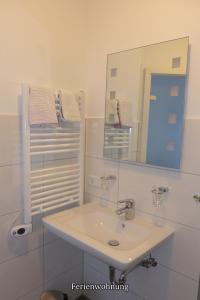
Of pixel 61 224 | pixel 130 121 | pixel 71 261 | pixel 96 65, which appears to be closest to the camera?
pixel 61 224

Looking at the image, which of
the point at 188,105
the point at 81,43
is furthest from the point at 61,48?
the point at 188,105

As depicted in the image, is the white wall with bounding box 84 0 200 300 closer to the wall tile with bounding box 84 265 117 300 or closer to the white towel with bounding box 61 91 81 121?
the wall tile with bounding box 84 265 117 300

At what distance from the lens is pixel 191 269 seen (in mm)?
1299

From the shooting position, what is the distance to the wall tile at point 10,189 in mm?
1359

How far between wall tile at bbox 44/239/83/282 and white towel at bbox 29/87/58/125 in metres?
0.88

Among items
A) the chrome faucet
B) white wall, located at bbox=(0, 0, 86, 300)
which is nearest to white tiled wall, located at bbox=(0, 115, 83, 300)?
white wall, located at bbox=(0, 0, 86, 300)

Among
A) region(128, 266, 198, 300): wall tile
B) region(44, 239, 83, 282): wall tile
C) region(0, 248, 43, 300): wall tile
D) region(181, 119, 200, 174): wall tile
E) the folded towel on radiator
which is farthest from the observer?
region(44, 239, 83, 282): wall tile

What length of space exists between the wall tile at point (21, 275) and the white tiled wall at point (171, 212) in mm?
592

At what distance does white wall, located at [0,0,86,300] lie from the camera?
1.32m

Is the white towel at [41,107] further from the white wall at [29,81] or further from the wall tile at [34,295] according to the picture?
the wall tile at [34,295]

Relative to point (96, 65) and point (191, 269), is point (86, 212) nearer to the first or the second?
point (191, 269)

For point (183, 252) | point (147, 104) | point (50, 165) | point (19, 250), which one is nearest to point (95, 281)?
point (19, 250)

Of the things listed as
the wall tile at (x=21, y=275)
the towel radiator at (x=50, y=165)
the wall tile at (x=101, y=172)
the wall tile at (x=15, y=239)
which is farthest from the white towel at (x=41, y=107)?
the wall tile at (x=21, y=275)

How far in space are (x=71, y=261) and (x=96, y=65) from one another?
149 centimetres
